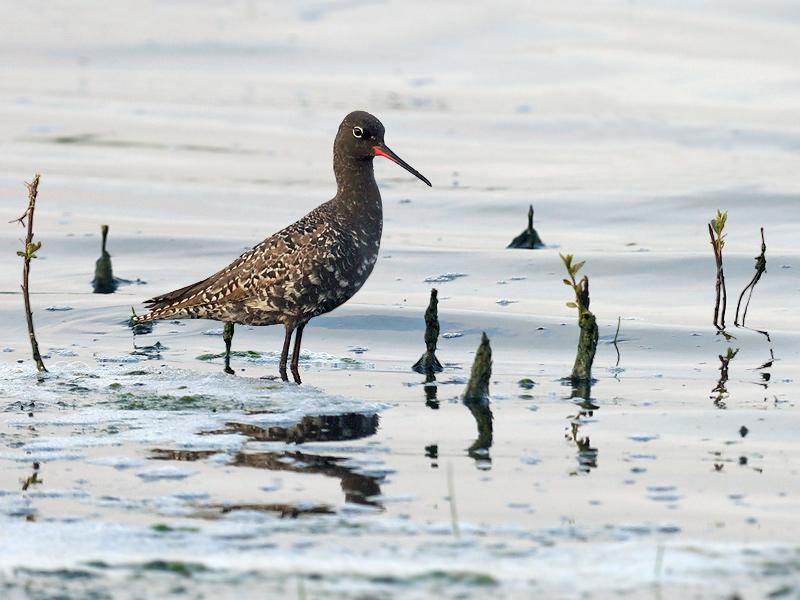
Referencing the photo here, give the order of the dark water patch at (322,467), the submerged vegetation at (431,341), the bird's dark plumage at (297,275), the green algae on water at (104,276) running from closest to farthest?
the dark water patch at (322,467) → the submerged vegetation at (431,341) → the bird's dark plumage at (297,275) → the green algae on water at (104,276)

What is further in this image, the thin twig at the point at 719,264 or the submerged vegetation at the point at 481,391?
the thin twig at the point at 719,264

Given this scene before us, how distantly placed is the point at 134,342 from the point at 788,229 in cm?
686

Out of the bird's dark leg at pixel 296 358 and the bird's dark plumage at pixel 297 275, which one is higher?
the bird's dark plumage at pixel 297 275

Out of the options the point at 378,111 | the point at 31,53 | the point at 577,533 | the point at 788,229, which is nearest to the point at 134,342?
the point at 577,533

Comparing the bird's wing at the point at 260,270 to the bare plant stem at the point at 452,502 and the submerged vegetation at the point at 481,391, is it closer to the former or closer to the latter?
the submerged vegetation at the point at 481,391

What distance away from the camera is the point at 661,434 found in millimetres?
8078

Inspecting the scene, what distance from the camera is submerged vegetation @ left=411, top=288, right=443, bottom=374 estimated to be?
31.7 feet

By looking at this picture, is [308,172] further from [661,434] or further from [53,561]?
[53,561]

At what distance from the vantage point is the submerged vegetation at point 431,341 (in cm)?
965

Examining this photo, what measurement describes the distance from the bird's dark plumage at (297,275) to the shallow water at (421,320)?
386 millimetres

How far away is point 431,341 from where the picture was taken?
31.7 feet

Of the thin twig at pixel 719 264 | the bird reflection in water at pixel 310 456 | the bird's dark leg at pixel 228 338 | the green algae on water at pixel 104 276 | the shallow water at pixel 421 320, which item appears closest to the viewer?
the shallow water at pixel 421 320

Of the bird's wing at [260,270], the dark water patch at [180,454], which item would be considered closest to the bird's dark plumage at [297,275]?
the bird's wing at [260,270]

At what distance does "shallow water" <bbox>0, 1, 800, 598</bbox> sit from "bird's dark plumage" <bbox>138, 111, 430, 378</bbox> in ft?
1.27
